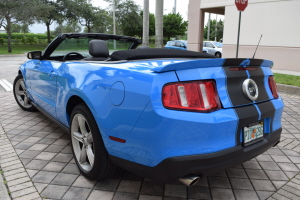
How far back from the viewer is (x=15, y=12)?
26.4 meters

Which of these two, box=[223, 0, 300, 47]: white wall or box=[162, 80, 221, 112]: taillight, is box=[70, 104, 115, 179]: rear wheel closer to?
box=[162, 80, 221, 112]: taillight

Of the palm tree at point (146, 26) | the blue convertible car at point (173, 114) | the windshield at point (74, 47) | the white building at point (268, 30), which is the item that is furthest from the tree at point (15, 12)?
the blue convertible car at point (173, 114)

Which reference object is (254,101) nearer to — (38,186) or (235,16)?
(38,186)

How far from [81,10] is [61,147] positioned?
36098mm

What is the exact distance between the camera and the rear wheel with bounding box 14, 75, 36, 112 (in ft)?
16.1

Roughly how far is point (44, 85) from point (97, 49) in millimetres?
978

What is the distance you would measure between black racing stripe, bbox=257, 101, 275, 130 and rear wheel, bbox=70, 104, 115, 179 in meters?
1.36

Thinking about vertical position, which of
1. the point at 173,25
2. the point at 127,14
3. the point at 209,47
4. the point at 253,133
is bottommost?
the point at 253,133

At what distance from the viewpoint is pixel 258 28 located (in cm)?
1266

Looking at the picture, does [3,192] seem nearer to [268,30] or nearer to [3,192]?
[3,192]

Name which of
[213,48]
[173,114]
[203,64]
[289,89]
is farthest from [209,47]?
[173,114]

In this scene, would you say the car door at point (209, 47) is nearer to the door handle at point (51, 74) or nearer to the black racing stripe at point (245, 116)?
the door handle at point (51, 74)

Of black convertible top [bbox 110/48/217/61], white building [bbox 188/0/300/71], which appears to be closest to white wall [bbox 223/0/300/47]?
white building [bbox 188/0/300/71]

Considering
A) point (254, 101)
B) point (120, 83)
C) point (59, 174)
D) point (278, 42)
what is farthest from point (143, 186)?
point (278, 42)
